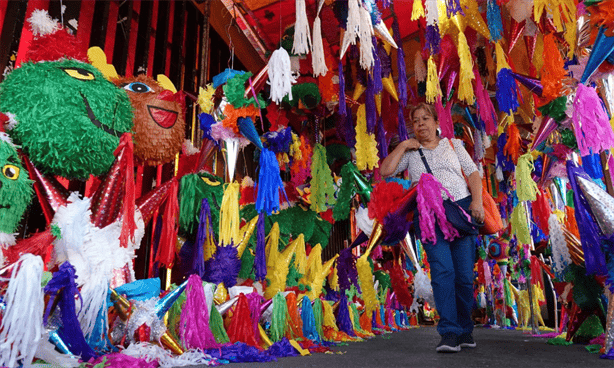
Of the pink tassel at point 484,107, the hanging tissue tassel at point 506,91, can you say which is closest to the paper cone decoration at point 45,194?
the hanging tissue tassel at point 506,91

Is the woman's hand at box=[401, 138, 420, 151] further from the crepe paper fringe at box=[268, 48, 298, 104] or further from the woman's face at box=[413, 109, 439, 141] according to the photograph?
the crepe paper fringe at box=[268, 48, 298, 104]

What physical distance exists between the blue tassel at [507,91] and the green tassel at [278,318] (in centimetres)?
140

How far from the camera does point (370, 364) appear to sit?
1.12m

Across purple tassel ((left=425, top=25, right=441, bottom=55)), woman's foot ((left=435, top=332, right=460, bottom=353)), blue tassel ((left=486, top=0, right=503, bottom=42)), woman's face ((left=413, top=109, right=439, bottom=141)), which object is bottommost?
woman's foot ((left=435, top=332, right=460, bottom=353))

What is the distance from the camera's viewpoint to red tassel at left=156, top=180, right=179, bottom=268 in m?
1.43

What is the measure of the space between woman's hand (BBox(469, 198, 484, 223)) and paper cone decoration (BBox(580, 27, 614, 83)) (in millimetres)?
564

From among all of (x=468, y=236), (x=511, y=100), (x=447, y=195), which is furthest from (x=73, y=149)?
(x=511, y=100)

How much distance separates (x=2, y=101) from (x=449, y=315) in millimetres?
1596

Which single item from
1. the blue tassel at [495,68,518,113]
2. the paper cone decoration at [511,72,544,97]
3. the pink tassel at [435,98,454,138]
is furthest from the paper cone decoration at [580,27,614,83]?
the pink tassel at [435,98,454,138]

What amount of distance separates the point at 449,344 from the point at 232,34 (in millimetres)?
2691

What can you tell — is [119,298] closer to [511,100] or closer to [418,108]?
[418,108]

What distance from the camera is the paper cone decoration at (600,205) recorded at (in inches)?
50.0

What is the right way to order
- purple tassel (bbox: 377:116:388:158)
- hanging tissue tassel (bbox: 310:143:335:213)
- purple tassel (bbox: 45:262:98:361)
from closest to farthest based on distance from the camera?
purple tassel (bbox: 45:262:98:361) < hanging tissue tassel (bbox: 310:143:335:213) < purple tassel (bbox: 377:116:388:158)

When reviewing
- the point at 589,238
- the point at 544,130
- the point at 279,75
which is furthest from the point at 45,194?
the point at 544,130
